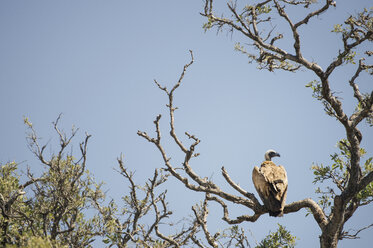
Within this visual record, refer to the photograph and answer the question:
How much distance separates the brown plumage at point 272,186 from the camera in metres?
6.86

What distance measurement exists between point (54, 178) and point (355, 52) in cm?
676

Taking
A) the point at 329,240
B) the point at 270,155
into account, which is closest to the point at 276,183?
the point at 329,240

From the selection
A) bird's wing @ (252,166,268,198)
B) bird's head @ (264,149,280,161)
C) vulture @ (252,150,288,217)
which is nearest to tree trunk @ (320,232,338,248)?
vulture @ (252,150,288,217)

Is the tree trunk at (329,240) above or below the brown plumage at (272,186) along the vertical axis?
below

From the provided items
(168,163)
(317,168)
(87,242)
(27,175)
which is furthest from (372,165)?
(27,175)

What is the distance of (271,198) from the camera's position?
22.8ft

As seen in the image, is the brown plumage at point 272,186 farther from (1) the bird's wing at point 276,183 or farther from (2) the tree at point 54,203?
(2) the tree at point 54,203

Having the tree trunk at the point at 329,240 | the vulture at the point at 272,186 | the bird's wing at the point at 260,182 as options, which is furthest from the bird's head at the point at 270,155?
the tree trunk at the point at 329,240

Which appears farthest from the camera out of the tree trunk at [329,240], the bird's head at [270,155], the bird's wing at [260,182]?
the bird's head at [270,155]

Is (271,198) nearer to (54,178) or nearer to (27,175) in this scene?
(54,178)

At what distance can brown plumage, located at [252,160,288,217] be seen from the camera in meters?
6.86

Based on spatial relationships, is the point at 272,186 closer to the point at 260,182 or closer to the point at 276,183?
the point at 276,183

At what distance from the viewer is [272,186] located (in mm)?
7172

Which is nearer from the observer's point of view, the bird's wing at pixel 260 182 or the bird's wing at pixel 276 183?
the bird's wing at pixel 276 183
